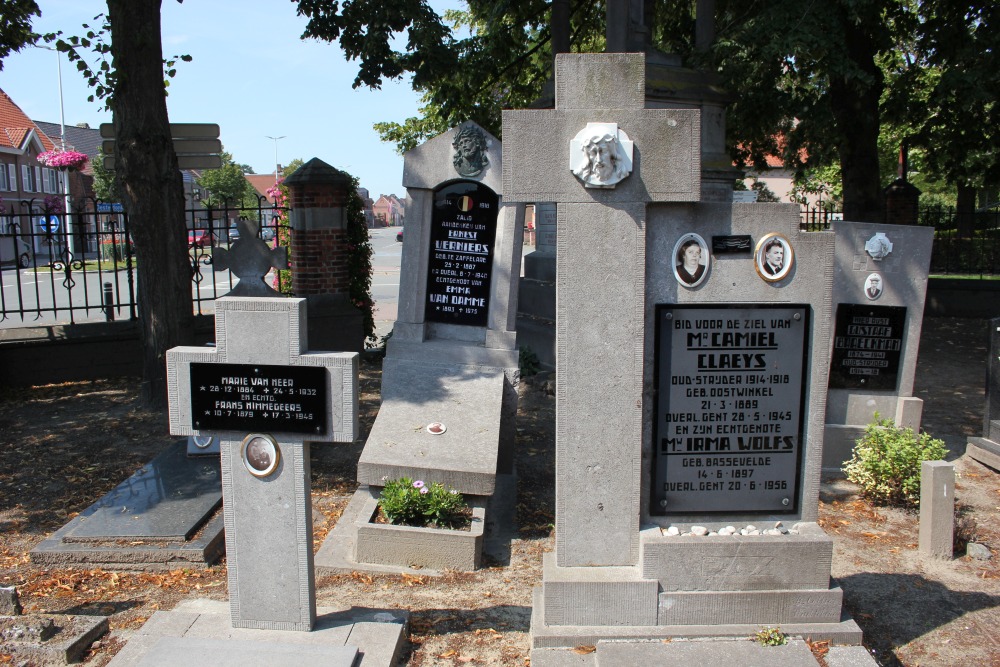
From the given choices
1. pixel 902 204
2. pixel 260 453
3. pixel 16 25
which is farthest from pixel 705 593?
pixel 902 204

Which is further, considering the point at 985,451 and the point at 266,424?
the point at 985,451

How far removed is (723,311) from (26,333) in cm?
948

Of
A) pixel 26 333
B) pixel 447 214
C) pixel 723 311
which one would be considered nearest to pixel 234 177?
pixel 26 333

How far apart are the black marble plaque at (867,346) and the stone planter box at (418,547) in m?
3.75

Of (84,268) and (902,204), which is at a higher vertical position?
(902,204)

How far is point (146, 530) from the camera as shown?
547cm

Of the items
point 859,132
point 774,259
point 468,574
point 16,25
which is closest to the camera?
point 774,259

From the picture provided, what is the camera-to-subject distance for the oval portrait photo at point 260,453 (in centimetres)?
400

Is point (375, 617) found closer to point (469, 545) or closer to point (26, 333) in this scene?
point (469, 545)

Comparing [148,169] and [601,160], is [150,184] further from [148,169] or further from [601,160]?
[601,160]

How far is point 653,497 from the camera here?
4242mm

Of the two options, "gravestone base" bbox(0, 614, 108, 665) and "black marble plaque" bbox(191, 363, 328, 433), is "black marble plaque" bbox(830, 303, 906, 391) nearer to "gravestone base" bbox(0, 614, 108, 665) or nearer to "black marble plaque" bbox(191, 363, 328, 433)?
"black marble plaque" bbox(191, 363, 328, 433)

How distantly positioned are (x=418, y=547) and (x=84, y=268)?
22.8ft

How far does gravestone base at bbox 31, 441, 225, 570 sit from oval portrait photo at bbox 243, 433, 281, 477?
1.65 m
